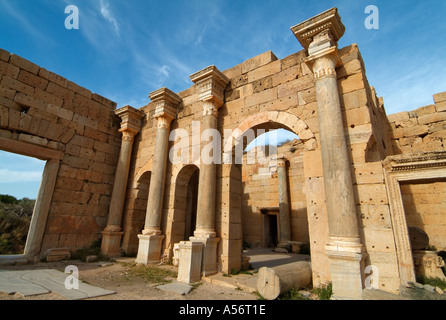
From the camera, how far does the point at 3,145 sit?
6.16 metres

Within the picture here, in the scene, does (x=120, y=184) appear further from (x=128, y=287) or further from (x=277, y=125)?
(x=277, y=125)

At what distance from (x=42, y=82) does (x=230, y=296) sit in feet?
27.1

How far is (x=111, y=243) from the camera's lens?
7.59 meters

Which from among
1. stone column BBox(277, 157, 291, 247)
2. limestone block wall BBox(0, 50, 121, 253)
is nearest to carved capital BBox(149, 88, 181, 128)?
limestone block wall BBox(0, 50, 121, 253)

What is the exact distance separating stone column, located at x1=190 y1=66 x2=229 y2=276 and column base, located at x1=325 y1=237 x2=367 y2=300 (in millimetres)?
2684

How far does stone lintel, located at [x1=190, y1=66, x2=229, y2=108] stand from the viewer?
253 inches

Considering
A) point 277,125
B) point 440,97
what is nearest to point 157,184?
point 277,125

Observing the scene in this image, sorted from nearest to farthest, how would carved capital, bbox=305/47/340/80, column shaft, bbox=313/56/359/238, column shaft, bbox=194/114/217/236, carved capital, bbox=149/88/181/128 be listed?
1. column shaft, bbox=313/56/359/238
2. carved capital, bbox=305/47/340/80
3. column shaft, bbox=194/114/217/236
4. carved capital, bbox=149/88/181/128

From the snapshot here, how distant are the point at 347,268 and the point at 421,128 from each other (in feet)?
24.0

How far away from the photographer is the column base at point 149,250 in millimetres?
6441

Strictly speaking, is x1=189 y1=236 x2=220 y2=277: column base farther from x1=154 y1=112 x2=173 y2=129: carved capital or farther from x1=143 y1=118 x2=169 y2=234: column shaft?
x1=154 y1=112 x2=173 y2=129: carved capital

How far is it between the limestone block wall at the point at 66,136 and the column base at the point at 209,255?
15.2 ft

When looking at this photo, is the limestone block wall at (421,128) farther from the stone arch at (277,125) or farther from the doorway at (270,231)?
the doorway at (270,231)
